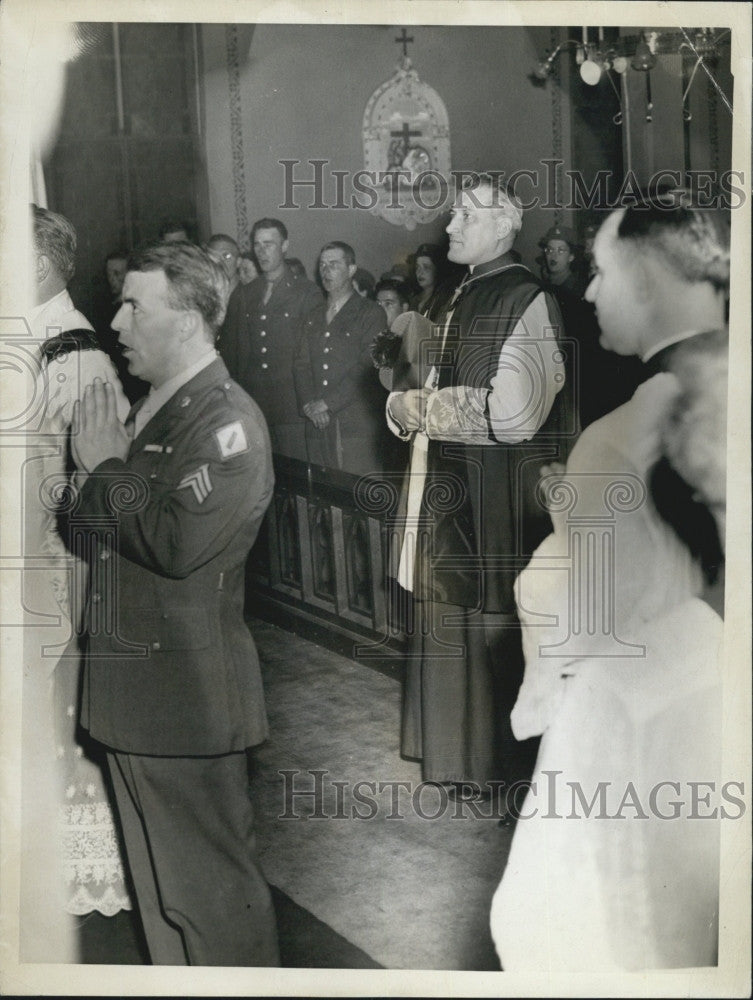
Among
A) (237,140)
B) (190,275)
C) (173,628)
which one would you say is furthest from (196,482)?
(237,140)

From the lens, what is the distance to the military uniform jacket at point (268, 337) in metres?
3.66

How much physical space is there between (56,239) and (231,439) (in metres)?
0.76

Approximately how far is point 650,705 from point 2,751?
188cm

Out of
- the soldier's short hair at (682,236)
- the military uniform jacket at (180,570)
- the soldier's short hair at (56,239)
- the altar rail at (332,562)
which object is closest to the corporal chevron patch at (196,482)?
the military uniform jacket at (180,570)

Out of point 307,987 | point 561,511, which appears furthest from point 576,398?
point 307,987

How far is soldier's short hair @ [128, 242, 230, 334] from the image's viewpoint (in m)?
3.65

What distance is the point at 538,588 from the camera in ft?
12.1

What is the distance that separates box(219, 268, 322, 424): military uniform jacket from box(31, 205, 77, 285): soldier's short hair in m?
0.48

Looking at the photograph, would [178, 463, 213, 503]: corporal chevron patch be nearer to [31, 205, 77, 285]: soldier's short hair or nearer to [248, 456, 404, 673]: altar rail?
[248, 456, 404, 673]: altar rail

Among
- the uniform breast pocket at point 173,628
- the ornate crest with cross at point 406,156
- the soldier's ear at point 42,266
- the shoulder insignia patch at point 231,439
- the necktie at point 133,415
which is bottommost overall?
the uniform breast pocket at point 173,628

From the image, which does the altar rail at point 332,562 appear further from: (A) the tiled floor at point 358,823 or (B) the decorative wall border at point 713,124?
Answer: (B) the decorative wall border at point 713,124

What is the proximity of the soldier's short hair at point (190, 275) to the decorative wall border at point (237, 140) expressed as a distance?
13cm

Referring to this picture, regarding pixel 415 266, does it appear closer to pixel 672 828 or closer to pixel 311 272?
pixel 311 272

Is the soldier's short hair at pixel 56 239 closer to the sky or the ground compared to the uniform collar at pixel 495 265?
closer to the sky
